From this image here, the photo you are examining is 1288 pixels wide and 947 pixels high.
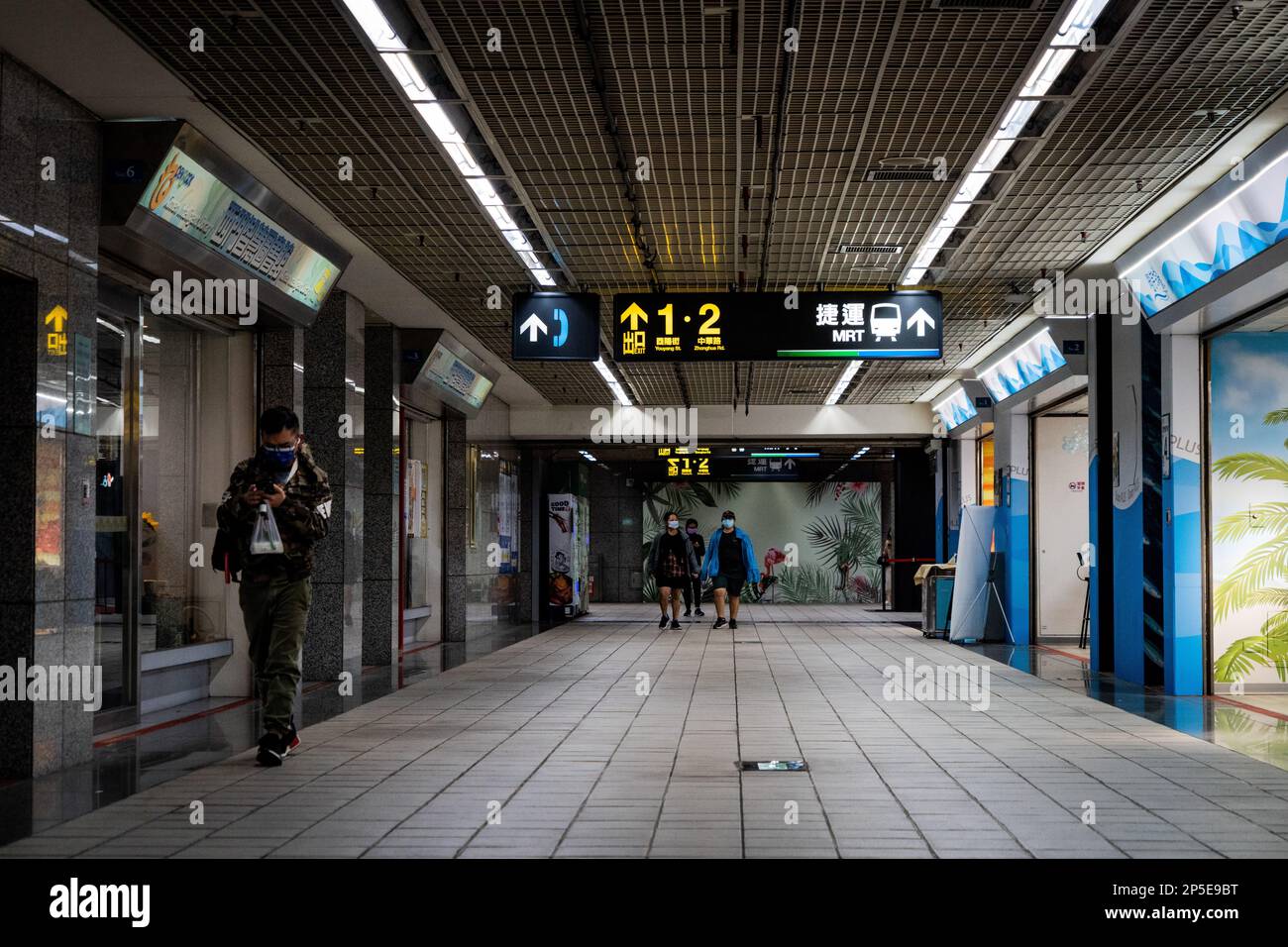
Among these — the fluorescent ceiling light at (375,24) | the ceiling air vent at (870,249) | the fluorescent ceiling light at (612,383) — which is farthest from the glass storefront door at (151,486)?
the fluorescent ceiling light at (612,383)

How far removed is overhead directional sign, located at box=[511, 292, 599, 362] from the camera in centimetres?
1059

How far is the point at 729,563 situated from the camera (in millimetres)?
18750

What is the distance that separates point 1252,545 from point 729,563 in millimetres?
9399

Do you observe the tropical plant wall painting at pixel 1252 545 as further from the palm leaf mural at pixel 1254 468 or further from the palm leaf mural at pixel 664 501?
the palm leaf mural at pixel 664 501

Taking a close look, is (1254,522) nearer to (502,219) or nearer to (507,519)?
(502,219)

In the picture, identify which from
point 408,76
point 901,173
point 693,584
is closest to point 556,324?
point 901,173

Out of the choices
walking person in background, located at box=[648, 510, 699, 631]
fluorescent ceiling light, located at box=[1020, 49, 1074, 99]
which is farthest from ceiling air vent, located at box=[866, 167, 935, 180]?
walking person in background, located at box=[648, 510, 699, 631]

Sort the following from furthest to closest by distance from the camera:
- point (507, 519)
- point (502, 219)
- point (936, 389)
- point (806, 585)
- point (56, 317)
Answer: point (806, 585) → point (507, 519) → point (936, 389) → point (502, 219) → point (56, 317)

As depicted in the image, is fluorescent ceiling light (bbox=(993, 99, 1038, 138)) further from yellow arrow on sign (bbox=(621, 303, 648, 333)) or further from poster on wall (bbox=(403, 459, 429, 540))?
poster on wall (bbox=(403, 459, 429, 540))

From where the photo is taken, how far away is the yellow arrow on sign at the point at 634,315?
10297mm

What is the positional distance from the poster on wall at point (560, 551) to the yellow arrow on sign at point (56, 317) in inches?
646
